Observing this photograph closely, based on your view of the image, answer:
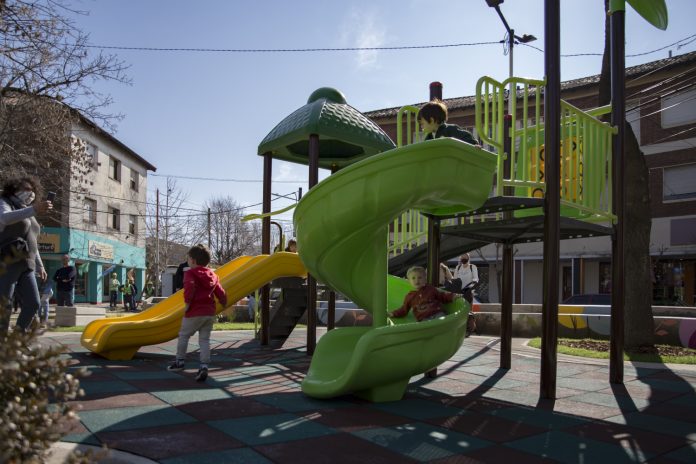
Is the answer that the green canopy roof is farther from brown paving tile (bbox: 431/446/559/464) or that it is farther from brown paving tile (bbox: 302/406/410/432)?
brown paving tile (bbox: 431/446/559/464)

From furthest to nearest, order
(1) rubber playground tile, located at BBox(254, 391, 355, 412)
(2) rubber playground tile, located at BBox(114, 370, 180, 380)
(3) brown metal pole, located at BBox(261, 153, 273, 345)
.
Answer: (3) brown metal pole, located at BBox(261, 153, 273, 345) < (2) rubber playground tile, located at BBox(114, 370, 180, 380) < (1) rubber playground tile, located at BBox(254, 391, 355, 412)

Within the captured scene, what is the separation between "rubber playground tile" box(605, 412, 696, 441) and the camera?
371cm

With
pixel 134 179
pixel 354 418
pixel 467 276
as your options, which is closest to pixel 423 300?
pixel 354 418

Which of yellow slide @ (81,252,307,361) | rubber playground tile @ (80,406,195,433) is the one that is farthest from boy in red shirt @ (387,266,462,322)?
yellow slide @ (81,252,307,361)

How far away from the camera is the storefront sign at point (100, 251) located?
2945cm

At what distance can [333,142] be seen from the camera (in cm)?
983

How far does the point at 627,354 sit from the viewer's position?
25.8 ft

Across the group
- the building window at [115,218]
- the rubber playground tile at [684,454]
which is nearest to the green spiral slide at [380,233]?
the rubber playground tile at [684,454]

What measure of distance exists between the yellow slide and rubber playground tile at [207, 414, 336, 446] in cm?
345

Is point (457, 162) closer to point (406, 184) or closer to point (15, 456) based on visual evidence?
point (406, 184)

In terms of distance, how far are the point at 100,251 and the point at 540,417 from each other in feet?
101

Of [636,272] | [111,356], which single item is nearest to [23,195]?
[111,356]

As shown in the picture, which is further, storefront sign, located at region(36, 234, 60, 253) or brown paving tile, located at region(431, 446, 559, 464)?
storefront sign, located at region(36, 234, 60, 253)

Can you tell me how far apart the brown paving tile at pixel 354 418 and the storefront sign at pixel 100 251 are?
28580 mm
